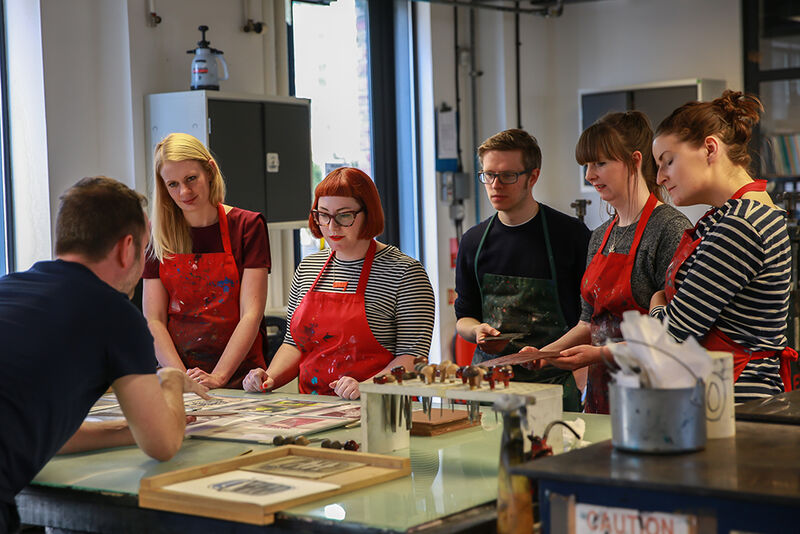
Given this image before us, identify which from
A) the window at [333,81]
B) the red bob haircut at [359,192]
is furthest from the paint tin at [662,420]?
the window at [333,81]

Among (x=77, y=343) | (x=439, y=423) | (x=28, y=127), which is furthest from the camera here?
(x=28, y=127)

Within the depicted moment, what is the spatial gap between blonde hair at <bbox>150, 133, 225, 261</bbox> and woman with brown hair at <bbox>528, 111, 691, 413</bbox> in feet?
3.66

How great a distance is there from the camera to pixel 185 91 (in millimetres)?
4531

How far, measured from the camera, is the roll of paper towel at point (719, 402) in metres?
1.58

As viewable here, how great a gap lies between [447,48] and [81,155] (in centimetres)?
282

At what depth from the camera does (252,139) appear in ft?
15.0

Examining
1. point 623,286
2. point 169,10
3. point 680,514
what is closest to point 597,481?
point 680,514

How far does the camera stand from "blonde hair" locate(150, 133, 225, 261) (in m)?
2.94

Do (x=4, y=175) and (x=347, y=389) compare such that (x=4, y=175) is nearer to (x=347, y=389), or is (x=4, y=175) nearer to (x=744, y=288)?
(x=347, y=389)

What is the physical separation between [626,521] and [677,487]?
9cm

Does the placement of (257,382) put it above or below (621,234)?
below

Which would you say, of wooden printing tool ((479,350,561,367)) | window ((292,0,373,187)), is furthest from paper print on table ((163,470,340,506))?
window ((292,0,373,187))

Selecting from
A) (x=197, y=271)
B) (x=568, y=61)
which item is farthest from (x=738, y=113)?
(x=568, y=61)

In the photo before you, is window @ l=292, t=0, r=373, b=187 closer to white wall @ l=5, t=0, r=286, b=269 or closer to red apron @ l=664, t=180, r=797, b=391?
white wall @ l=5, t=0, r=286, b=269
